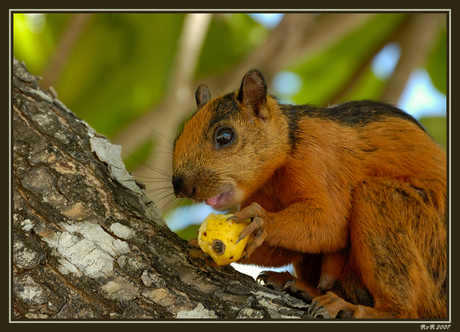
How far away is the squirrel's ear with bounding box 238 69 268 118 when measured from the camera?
3654 millimetres

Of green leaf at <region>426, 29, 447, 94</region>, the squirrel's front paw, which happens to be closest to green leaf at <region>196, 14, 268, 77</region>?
green leaf at <region>426, 29, 447, 94</region>

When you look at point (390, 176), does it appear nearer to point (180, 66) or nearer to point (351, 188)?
point (351, 188)

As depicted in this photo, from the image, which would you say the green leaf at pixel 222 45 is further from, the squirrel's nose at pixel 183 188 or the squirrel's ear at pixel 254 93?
the squirrel's nose at pixel 183 188

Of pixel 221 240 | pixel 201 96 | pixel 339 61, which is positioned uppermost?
pixel 339 61

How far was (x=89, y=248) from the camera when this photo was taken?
2.85m

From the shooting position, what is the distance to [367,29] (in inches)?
268

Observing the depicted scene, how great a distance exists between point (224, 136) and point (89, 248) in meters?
1.36

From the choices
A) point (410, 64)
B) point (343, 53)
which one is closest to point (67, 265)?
point (410, 64)

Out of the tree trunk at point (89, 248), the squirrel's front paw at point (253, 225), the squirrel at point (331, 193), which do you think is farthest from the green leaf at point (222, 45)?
the squirrel's front paw at point (253, 225)

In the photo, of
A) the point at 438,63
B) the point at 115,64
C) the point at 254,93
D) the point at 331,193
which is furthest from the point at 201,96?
the point at 438,63

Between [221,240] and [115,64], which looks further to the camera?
[115,64]

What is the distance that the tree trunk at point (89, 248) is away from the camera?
2.68 m

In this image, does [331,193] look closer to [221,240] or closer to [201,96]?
[221,240]

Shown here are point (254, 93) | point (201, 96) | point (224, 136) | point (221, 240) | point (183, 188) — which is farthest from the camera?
point (201, 96)
